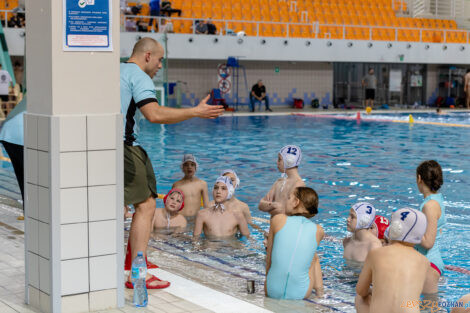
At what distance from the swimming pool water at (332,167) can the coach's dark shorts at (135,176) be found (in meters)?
1.44

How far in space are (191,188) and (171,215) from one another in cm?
48

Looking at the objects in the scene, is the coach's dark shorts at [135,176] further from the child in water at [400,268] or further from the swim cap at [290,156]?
the swim cap at [290,156]

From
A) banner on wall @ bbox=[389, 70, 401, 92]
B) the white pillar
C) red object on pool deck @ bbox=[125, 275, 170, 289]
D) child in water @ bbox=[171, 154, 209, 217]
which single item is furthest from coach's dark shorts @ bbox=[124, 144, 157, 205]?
banner on wall @ bbox=[389, 70, 401, 92]

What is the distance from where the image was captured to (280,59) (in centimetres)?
2892

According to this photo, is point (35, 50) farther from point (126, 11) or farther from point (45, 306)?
point (126, 11)

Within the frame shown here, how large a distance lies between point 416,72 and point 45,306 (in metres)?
32.1

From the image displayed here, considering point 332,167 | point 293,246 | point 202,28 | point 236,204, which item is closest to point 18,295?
point 293,246

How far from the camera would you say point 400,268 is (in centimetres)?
357

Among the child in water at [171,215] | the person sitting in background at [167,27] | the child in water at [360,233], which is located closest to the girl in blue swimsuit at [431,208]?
the child in water at [360,233]

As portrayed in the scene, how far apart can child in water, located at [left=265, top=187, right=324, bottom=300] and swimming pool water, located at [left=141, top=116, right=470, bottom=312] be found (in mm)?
362

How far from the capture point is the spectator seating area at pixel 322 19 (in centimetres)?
2998

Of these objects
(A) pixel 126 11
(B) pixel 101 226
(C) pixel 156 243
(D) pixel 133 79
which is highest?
(A) pixel 126 11

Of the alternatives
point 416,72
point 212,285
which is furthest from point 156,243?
point 416,72

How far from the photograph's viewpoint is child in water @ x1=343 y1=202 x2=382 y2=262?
598 cm
